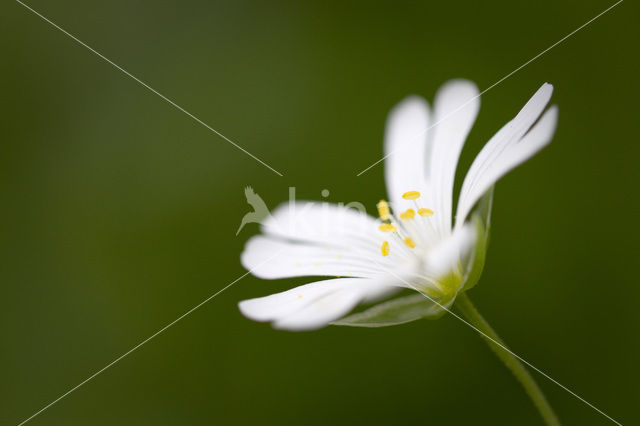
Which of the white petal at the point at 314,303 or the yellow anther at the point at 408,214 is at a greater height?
the yellow anther at the point at 408,214

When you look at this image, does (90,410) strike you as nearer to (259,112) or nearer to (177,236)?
(177,236)

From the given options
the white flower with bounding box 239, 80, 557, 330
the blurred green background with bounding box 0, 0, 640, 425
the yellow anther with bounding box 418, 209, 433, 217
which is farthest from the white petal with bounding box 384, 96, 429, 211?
the blurred green background with bounding box 0, 0, 640, 425

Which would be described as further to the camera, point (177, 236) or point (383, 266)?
point (177, 236)

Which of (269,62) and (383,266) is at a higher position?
(269,62)

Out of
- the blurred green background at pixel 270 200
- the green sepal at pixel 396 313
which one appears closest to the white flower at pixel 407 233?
the green sepal at pixel 396 313

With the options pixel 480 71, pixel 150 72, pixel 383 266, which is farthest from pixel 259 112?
pixel 383 266

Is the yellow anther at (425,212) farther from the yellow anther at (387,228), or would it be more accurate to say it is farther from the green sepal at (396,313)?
the green sepal at (396,313)

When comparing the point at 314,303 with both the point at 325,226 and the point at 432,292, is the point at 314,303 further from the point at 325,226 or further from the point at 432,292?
the point at 325,226
